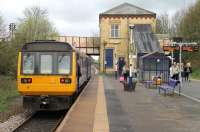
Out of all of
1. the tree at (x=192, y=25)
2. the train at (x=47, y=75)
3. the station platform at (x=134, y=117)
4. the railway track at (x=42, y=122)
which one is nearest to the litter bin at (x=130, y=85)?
the station platform at (x=134, y=117)

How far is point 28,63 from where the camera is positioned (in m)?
20.4

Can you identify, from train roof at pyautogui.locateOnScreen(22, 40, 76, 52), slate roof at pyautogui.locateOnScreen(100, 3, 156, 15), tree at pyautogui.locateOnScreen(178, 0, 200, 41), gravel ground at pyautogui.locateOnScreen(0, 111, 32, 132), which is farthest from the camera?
slate roof at pyautogui.locateOnScreen(100, 3, 156, 15)

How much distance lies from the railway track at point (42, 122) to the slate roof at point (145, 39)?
42.6m

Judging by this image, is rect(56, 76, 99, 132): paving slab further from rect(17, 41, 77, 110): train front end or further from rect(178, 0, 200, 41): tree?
rect(178, 0, 200, 41): tree

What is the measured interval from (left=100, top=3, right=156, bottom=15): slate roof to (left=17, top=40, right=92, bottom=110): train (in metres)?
53.3

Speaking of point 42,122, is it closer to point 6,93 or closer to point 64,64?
point 64,64

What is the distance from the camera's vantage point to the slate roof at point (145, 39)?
2586 inches

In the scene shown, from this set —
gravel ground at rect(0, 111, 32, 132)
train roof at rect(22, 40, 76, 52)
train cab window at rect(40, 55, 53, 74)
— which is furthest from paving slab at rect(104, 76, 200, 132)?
gravel ground at rect(0, 111, 32, 132)

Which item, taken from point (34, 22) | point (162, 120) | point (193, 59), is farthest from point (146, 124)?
point (34, 22)

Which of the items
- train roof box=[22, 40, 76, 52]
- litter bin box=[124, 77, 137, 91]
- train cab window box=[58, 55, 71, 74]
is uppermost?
train roof box=[22, 40, 76, 52]

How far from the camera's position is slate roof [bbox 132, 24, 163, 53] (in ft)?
215

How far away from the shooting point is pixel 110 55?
74000 millimetres

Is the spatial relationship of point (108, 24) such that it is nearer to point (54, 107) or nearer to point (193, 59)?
point (193, 59)

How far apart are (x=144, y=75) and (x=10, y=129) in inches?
862
